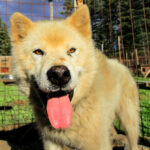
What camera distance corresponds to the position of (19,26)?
2043 millimetres

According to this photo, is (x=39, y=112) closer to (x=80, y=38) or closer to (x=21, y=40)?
(x=21, y=40)

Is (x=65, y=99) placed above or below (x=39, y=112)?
above

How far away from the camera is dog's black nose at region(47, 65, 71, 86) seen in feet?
4.95

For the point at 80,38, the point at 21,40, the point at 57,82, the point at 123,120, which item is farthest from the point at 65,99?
the point at 123,120

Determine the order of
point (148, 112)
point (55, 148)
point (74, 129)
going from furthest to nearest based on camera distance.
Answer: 1. point (148, 112)
2. point (55, 148)
3. point (74, 129)

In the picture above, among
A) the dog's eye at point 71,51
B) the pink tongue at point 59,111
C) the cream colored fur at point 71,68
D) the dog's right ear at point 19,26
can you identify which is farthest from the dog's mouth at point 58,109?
the dog's right ear at point 19,26

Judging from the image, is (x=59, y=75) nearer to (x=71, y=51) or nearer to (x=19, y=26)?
(x=71, y=51)

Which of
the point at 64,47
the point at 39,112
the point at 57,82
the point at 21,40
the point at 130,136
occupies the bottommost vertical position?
the point at 130,136

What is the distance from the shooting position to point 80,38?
206cm

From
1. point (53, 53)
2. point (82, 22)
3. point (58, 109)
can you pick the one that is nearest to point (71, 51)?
point (53, 53)

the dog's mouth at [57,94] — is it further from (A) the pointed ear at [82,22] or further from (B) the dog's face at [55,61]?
(A) the pointed ear at [82,22]

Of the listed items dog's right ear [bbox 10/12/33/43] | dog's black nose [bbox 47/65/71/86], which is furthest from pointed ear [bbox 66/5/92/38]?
dog's black nose [bbox 47/65/71/86]

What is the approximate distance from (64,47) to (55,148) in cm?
138

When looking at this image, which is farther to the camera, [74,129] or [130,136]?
[130,136]
